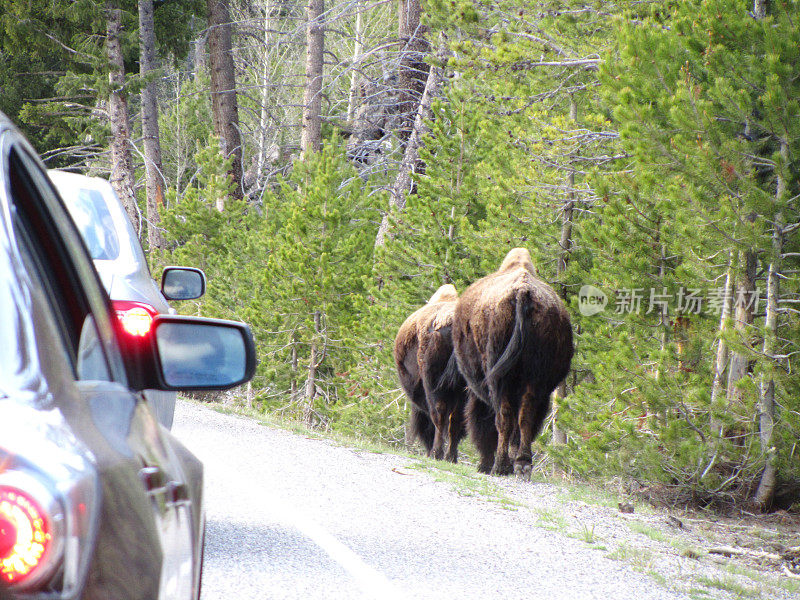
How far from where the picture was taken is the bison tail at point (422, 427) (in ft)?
50.5

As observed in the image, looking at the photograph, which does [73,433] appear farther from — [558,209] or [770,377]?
[558,209]

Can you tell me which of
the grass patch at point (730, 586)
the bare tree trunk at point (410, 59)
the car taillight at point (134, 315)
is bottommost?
the grass patch at point (730, 586)

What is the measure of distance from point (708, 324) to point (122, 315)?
28.9ft

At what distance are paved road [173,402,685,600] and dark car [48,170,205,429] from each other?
0.84 metres

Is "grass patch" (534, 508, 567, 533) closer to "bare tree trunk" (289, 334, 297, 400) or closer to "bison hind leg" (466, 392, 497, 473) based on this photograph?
"bison hind leg" (466, 392, 497, 473)

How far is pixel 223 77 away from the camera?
2703 cm

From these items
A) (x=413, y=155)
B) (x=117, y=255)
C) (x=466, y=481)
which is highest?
(x=117, y=255)

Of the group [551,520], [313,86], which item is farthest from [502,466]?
[313,86]

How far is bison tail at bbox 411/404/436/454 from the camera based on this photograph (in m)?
15.4

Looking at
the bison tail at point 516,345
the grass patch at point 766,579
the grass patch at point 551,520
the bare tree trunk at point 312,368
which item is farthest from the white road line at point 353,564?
the bare tree trunk at point 312,368

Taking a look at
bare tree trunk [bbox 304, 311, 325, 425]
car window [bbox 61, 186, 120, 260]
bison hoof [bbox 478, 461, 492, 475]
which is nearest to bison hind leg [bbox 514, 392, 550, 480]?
bison hoof [bbox 478, 461, 492, 475]

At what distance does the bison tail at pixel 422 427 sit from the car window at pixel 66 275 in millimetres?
13416

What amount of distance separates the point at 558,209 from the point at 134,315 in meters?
12.2

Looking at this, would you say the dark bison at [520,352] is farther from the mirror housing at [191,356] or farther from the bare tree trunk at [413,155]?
the bare tree trunk at [413,155]
